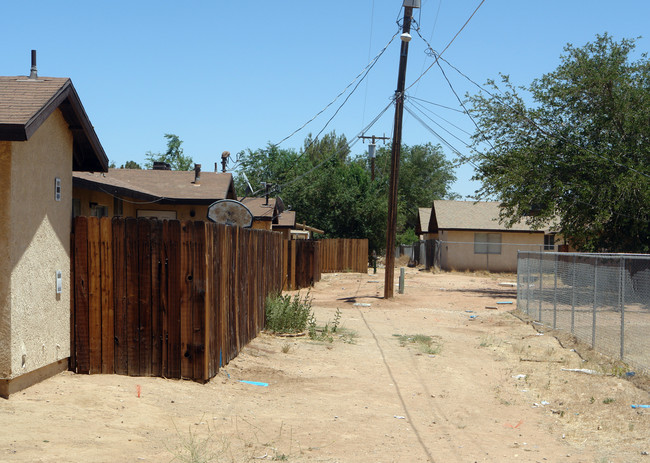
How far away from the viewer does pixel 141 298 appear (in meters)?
7.76

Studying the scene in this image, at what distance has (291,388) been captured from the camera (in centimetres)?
861

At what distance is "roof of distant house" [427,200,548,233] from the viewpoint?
44.6 meters

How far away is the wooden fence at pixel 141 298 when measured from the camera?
25.2ft

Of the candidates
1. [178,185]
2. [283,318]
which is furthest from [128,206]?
[283,318]

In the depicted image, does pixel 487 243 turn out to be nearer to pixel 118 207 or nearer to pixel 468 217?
pixel 468 217

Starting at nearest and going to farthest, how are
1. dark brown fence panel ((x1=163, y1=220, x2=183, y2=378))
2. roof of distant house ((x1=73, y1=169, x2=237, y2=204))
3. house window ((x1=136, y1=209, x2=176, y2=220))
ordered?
1. dark brown fence panel ((x1=163, y1=220, x2=183, y2=378))
2. house window ((x1=136, y1=209, x2=176, y2=220))
3. roof of distant house ((x1=73, y1=169, x2=237, y2=204))

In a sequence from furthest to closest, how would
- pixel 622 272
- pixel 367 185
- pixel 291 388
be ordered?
pixel 367 185 < pixel 622 272 < pixel 291 388

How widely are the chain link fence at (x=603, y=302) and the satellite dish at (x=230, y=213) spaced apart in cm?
717

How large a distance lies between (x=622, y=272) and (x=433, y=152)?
81400mm

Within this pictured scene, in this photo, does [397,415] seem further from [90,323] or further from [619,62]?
[619,62]

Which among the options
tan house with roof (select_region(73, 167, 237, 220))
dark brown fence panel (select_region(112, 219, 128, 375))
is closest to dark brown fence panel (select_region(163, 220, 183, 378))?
dark brown fence panel (select_region(112, 219, 128, 375))

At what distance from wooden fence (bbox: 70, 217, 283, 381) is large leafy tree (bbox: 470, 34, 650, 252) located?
1784cm

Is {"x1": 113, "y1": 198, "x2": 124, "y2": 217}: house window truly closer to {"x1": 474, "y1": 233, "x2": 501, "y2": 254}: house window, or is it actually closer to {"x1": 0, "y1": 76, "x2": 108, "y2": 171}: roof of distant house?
{"x1": 0, "y1": 76, "x2": 108, "y2": 171}: roof of distant house

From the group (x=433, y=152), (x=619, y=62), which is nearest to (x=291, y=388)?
(x=619, y=62)
